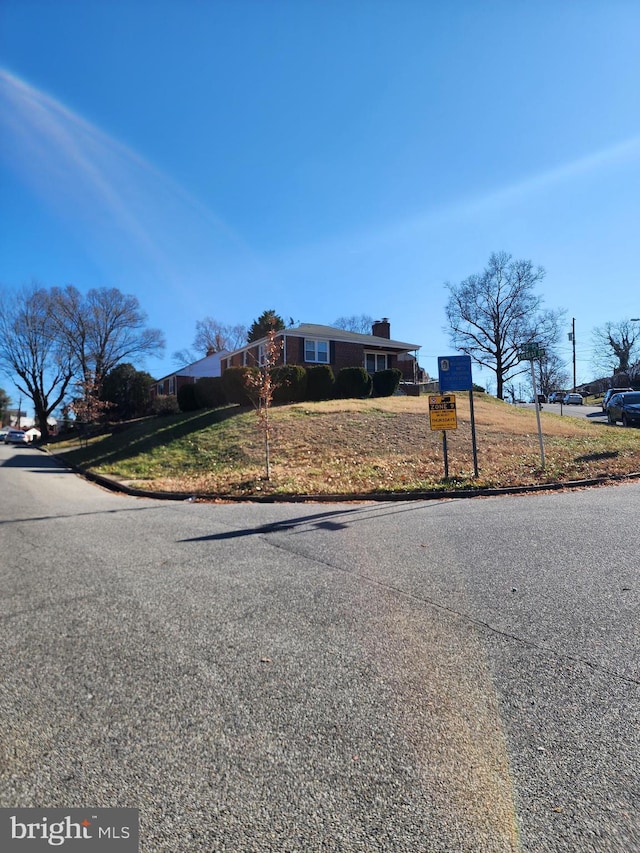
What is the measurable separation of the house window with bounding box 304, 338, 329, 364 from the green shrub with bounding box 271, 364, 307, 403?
22.4ft

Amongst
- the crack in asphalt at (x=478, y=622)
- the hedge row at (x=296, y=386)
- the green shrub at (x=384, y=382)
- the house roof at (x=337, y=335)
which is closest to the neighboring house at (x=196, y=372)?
the house roof at (x=337, y=335)

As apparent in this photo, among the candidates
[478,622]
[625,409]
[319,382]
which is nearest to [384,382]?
[319,382]

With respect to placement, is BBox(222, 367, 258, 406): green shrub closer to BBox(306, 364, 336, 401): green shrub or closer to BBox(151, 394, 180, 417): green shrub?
BBox(306, 364, 336, 401): green shrub

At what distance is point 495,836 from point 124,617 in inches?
121

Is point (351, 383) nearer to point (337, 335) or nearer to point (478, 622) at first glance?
point (337, 335)

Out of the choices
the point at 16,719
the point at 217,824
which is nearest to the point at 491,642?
the point at 217,824

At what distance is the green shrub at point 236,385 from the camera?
24.3 m

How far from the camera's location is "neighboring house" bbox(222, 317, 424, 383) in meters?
32.2

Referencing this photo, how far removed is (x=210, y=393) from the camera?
29.5 m

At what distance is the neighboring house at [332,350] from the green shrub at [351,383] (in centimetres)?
449

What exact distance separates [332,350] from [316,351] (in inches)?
48.2

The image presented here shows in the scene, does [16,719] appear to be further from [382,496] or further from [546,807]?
[382,496]

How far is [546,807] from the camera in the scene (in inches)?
81.6

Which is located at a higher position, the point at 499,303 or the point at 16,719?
the point at 499,303
